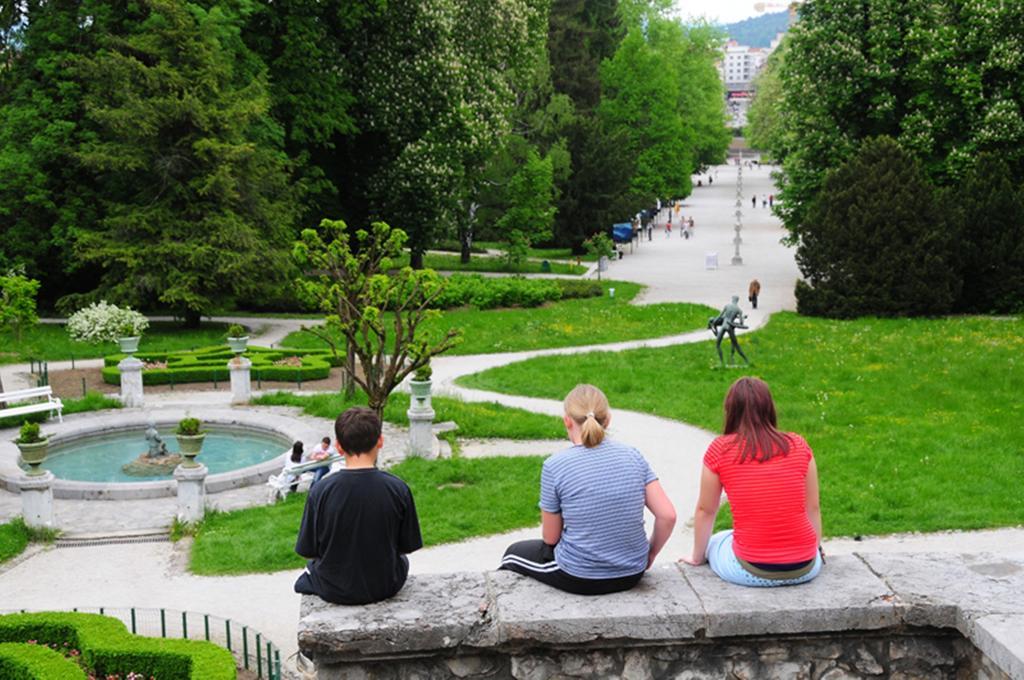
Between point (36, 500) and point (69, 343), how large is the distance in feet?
51.6

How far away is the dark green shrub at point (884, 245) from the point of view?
108 feet

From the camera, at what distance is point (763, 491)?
5988 mm

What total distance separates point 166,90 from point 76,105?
2.90 metres

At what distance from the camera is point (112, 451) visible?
61.9 ft

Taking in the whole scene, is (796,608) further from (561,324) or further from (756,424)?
(561,324)

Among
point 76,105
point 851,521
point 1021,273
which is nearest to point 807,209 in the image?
point 1021,273

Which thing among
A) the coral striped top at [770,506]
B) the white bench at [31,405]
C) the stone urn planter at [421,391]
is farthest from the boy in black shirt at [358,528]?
the white bench at [31,405]

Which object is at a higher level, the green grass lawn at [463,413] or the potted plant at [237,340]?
the potted plant at [237,340]

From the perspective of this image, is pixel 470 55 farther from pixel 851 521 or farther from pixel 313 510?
pixel 313 510

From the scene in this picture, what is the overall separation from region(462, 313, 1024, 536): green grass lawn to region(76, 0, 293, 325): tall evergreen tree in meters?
9.70

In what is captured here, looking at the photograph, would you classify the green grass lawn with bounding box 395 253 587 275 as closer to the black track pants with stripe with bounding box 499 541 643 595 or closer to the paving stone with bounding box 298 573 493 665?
the black track pants with stripe with bounding box 499 541 643 595

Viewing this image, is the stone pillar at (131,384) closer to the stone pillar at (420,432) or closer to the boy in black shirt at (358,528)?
the stone pillar at (420,432)

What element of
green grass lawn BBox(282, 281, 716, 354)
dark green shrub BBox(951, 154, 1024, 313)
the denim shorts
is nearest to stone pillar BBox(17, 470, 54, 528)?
the denim shorts

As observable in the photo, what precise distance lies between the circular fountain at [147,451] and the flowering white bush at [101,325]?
7453 millimetres
